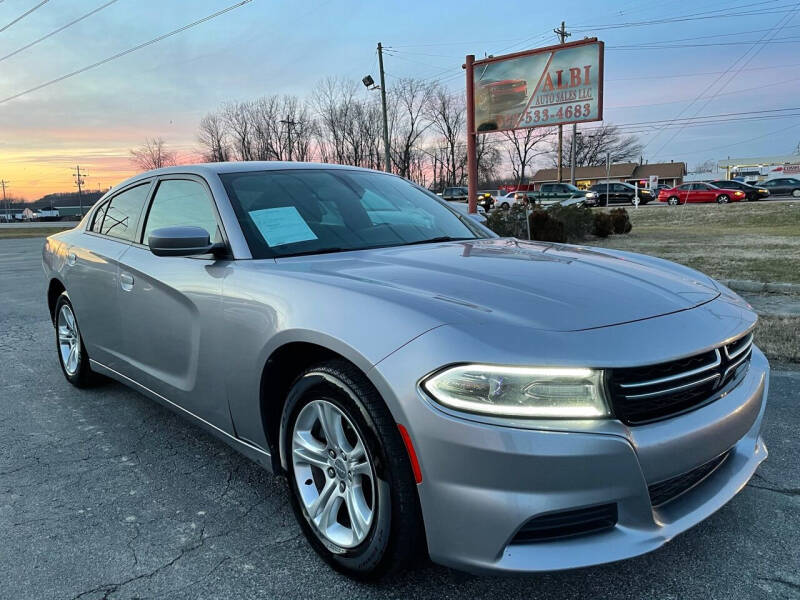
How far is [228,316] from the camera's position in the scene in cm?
249

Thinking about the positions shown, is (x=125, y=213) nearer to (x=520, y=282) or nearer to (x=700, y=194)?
(x=520, y=282)

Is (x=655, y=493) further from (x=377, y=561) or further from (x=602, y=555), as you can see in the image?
(x=377, y=561)

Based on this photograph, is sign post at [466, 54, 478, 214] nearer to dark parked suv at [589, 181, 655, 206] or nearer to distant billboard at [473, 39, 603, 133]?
distant billboard at [473, 39, 603, 133]

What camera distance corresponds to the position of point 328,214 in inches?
117

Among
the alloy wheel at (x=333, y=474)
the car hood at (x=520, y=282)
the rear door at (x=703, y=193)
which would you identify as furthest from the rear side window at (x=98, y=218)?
the rear door at (x=703, y=193)

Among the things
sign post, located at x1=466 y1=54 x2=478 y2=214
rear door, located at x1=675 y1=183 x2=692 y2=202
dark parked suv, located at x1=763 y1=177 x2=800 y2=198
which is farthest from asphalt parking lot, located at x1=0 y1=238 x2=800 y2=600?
dark parked suv, located at x1=763 y1=177 x2=800 y2=198

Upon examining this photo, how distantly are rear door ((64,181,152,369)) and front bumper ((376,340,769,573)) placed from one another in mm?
2463

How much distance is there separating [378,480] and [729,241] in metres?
16.0

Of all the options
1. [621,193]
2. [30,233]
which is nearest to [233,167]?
[30,233]

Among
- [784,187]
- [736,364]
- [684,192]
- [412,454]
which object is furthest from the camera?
[784,187]

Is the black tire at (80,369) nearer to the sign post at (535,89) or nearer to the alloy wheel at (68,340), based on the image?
the alloy wheel at (68,340)

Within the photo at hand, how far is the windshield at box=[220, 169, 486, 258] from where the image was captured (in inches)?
108

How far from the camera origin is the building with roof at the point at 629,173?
268ft

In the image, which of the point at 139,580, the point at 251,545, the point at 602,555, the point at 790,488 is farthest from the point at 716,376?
the point at 139,580
